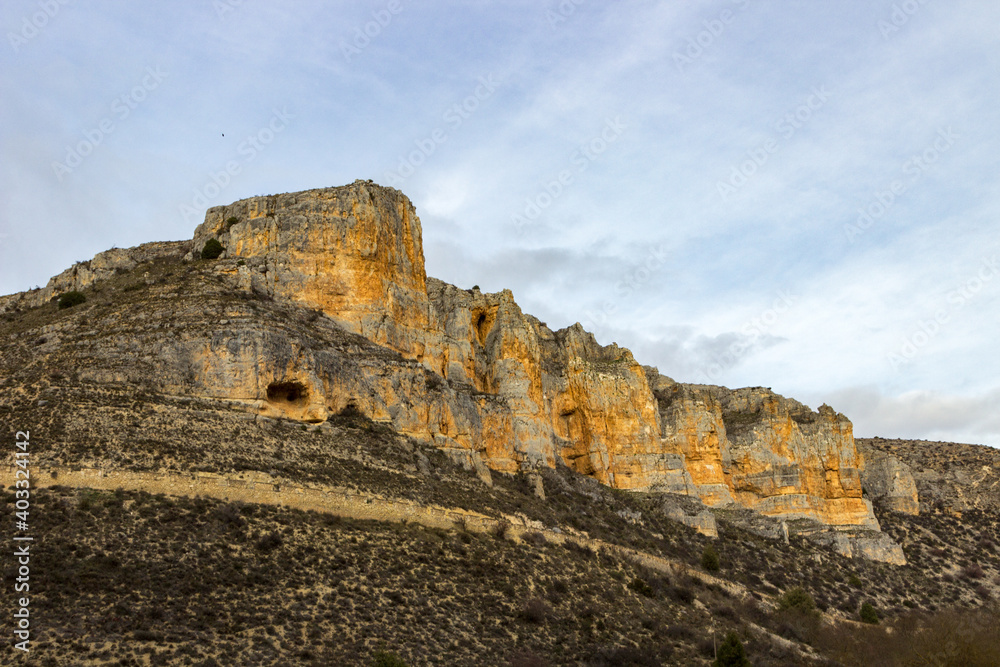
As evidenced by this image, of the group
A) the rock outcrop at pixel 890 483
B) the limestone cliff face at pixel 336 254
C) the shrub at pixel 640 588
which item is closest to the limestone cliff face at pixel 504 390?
the limestone cliff face at pixel 336 254

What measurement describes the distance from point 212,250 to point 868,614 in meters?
47.8

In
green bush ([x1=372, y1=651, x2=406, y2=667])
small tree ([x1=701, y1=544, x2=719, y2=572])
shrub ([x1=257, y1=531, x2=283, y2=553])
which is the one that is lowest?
green bush ([x1=372, y1=651, x2=406, y2=667])

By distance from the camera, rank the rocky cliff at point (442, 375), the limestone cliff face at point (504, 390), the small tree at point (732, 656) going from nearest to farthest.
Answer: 1. the small tree at point (732, 656)
2. the rocky cliff at point (442, 375)
3. the limestone cliff face at point (504, 390)

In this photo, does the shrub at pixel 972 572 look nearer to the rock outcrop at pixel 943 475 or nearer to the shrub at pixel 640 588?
the rock outcrop at pixel 943 475

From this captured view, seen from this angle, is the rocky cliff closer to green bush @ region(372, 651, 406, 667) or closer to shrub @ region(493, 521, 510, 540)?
shrub @ region(493, 521, 510, 540)

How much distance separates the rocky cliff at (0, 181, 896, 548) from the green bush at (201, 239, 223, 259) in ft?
1.38

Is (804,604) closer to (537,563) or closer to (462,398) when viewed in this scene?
(537,563)

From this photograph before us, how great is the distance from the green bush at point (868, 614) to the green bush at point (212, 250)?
4706 cm

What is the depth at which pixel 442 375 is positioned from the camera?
6381cm

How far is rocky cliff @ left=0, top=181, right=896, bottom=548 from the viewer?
49.7m

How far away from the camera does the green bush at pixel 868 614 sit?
61.0 meters

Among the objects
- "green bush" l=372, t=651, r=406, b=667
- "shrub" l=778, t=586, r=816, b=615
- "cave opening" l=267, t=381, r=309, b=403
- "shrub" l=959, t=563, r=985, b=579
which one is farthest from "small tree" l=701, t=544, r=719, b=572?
"green bush" l=372, t=651, r=406, b=667

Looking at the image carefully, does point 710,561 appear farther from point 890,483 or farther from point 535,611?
point 890,483

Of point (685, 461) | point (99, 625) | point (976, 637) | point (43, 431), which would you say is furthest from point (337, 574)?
point (685, 461)
